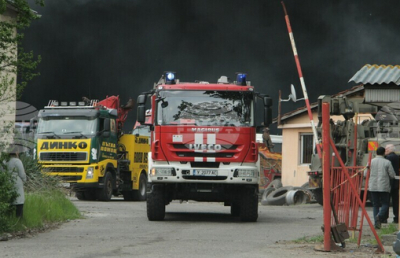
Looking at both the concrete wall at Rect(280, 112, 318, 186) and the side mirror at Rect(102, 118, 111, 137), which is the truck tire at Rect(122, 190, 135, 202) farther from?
the concrete wall at Rect(280, 112, 318, 186)

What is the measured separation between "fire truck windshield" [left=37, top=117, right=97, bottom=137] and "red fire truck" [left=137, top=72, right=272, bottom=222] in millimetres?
9902

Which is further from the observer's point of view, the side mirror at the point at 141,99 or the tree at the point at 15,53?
the side mirror at the point at 141,99

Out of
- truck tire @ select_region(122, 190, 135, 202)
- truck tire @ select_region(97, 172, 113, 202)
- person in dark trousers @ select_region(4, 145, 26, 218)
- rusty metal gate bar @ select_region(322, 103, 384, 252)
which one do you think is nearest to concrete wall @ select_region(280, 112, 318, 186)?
truck tire @ select_region(122, 190, 135, 202)

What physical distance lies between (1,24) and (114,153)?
52.3 feet

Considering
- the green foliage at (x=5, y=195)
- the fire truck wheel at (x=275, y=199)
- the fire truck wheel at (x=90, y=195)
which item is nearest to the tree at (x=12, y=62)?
the green foliage at (x=5, y=195)

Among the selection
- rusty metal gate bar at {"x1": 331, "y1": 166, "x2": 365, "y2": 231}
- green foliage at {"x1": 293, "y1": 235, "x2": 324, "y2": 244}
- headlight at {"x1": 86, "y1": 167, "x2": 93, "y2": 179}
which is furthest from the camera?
headlight at {"x1": 86, "y1": 167, "x2": 93, "y2": 179}

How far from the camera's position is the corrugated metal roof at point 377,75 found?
19594 mm

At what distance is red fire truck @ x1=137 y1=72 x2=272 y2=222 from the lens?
1836 centimetres

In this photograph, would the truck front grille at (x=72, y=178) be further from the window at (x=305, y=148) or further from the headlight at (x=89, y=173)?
the window at (x=305, y=148)

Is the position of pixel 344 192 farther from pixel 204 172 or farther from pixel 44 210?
pixel 44 210

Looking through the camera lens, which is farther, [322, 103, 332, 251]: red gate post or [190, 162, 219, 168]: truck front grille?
[190, 162, 219, 168]: truck front grille

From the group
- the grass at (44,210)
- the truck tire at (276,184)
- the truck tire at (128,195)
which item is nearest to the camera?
the grass at (44,210)

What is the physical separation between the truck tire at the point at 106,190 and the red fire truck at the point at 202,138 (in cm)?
1028

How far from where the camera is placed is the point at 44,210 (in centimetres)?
1764
